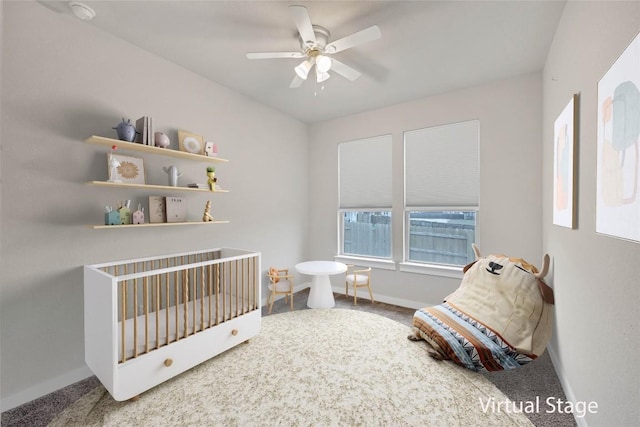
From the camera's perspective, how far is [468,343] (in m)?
1.95

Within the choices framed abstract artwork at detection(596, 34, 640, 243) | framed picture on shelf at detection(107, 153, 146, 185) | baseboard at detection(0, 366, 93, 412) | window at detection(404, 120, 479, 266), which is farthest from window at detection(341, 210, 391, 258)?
baseboard at detection(0, 366, 93, 412)

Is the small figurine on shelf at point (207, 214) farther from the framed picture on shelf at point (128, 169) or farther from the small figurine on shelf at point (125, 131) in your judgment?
the small figurine on shelf at point (125, 131)

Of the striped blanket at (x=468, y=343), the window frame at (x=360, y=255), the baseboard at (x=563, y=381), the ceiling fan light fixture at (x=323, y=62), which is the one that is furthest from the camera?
the window frame at (x=360, y=255)

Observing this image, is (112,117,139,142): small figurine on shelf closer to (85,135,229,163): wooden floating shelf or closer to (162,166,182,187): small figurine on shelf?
(85,135,229,163): wooden floating shelf

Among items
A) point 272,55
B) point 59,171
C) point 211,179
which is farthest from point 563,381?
point 59,171

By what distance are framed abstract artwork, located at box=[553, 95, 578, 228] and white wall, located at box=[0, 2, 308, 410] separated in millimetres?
3007

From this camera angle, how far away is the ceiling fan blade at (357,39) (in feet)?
5.47

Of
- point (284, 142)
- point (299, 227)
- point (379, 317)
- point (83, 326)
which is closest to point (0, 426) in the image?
point (83, 326)

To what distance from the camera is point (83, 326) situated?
1963mm

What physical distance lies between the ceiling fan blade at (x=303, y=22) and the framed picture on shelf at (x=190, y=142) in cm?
142

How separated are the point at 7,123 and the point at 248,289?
1.99 m

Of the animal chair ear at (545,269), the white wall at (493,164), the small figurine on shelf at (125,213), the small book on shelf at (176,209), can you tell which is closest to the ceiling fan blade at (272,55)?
the small book on shelf at (176,209)

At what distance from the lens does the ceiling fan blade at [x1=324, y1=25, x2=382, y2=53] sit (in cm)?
167

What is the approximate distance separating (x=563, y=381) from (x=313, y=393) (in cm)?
172
